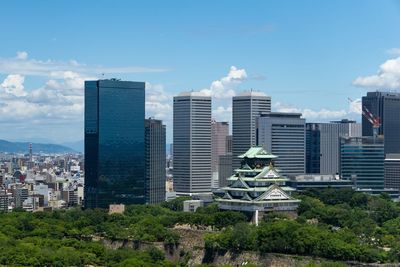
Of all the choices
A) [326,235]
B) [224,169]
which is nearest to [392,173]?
[224,169]

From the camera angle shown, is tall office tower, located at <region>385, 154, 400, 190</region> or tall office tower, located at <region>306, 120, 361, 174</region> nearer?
tall office tower, located at <region>385, 154, 400, 190</region>

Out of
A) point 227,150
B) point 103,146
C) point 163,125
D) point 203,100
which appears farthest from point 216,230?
point 227,150

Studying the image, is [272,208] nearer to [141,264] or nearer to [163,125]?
[141,264]

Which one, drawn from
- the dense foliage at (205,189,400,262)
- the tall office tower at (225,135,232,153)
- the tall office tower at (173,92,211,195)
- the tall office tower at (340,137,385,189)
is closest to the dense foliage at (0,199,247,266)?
the dense foliage at (205,189,400,262)

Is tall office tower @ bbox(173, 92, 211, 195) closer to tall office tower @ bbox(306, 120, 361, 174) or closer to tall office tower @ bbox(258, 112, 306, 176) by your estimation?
tall office tower @ bbox(258, 112, 306, 176)

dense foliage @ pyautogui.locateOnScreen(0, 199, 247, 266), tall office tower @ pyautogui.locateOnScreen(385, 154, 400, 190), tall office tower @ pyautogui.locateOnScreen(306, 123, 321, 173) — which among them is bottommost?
dense foliage @ pyautogui.locateOnScreen(0, 199, 247, 266)

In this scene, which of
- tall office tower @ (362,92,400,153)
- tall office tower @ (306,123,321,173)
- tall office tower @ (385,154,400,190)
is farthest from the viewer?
tall office tower @ (362,92,400,153)
